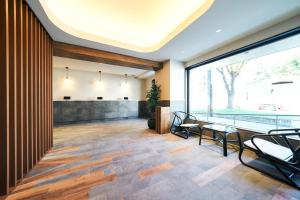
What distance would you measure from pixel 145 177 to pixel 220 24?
3.15 m

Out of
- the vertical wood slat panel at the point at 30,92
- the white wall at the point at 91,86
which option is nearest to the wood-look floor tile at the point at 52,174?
the vertical wood slat panel at the point at 30,92

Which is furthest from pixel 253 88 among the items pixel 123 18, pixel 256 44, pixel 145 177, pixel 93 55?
pixel 93 55

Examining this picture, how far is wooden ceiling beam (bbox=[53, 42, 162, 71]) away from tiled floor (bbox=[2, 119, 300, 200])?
2549mm

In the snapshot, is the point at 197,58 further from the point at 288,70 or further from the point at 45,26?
the point at 45,26

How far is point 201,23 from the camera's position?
248cm

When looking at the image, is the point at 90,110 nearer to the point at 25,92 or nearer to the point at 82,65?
the point at 82,65

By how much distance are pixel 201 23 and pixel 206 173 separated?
274cm

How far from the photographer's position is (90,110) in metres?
6.45

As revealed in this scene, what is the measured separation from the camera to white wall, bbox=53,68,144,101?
604 centimetres

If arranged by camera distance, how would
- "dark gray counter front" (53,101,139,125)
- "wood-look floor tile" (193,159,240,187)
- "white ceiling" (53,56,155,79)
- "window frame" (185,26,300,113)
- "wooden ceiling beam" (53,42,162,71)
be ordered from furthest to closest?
"dark gray counter front" (53,101,139,125), "white ceiling" (53,56,155,79), "wooden ceiling beam" (53,42,162,71), "window frame" (185,26,300,113), "wood-look floor tile" (193,159,240,187)
